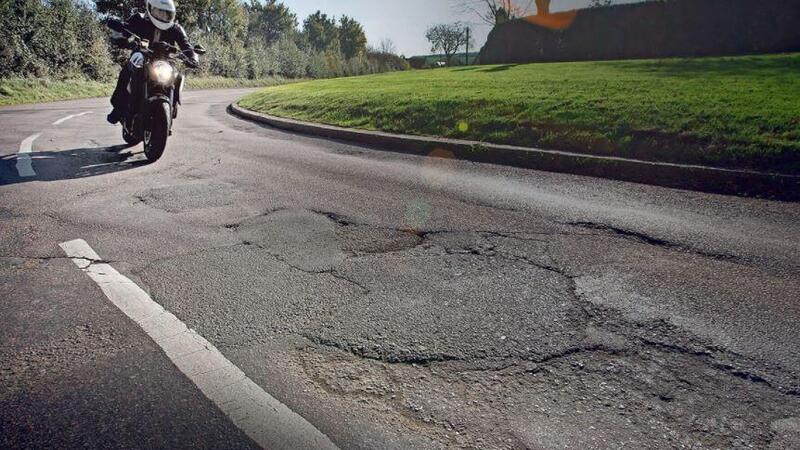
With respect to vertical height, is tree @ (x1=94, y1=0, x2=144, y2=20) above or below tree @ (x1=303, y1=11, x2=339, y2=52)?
below

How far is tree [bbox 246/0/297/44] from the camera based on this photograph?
90500 millimetres

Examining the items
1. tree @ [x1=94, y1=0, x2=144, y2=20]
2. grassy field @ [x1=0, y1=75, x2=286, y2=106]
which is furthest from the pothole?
tree @ [x1=94, y1=0, x2=144, y2=20]

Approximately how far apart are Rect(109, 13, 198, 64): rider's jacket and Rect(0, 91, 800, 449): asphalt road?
2632 mm

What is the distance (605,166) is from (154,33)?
6403 millimetres

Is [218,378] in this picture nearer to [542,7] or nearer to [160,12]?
[160,12]

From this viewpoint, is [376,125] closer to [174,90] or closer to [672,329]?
[174,90]

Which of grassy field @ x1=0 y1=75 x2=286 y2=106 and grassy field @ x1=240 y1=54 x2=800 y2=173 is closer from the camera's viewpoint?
grassy field @ x1=240 y1=54 x2=800 y2=173

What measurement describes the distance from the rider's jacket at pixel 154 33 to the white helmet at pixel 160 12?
12 centimetres

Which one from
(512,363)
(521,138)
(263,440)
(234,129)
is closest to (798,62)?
(521,138)

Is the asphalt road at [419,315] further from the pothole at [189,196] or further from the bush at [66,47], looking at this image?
the bush at [66,47]

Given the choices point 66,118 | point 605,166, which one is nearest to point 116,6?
point 66,118

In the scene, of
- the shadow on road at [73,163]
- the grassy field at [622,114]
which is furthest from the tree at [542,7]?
the shadow on road at [73,163]

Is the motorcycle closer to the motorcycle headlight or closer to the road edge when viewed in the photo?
the motorcycle headlight

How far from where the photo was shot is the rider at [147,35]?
6062 millimetres
